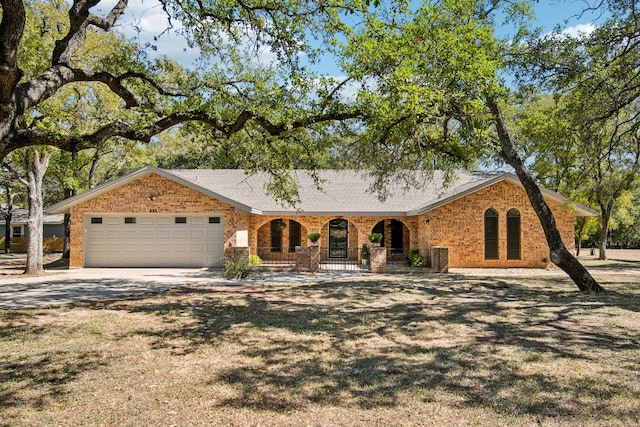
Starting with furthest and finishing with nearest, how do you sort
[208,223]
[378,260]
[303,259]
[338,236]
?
[338,236]
[208,223]
[303,259]
[378,260]

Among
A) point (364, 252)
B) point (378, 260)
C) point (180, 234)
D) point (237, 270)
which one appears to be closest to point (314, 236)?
point (364, 252)

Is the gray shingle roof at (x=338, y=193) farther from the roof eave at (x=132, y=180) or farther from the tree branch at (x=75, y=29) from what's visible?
the tree branch at (x=75, y=29)


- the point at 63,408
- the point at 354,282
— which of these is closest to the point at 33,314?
the point at 63,408

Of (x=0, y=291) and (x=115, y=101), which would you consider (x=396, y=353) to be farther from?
(x=115, y=101)

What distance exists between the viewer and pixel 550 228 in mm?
12672

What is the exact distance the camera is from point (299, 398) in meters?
4.88

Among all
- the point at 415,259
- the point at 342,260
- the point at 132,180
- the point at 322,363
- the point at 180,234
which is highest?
the point at 132,180

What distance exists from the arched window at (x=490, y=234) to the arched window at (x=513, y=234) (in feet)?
1.89

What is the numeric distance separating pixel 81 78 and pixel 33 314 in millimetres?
5256

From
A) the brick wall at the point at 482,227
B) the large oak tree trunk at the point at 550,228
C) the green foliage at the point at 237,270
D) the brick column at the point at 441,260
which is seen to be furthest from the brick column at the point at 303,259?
the large oak tree trunk at the point at 550,228

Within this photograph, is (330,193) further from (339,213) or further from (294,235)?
(294,235)

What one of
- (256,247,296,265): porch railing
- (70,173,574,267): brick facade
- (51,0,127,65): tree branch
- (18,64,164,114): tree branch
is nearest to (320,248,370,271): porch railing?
(256,247,296,265): porch railing

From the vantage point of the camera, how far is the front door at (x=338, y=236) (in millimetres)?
23438

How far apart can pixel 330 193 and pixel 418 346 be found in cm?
1624
